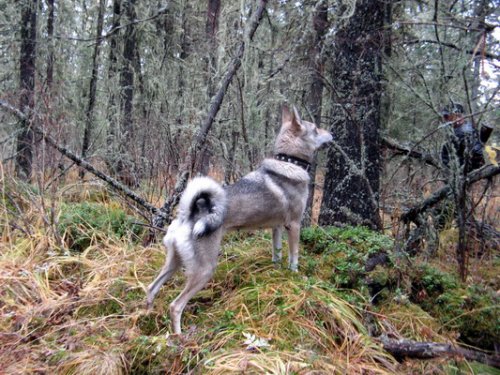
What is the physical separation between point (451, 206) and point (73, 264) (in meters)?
5.02

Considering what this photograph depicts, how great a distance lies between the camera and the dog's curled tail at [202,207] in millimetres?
3367

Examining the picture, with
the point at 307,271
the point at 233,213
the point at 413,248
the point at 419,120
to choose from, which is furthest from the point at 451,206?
the point at 419,120

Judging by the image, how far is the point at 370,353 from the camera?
2.84 metres

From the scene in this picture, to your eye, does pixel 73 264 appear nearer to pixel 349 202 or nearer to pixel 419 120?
pixel 349 202

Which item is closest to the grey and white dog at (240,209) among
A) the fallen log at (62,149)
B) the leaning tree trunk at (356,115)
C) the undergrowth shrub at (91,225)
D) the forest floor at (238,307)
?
the forest floor at (238,307)

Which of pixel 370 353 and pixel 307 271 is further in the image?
Result: pixel 307 271

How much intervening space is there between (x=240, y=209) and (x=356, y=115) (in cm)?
236

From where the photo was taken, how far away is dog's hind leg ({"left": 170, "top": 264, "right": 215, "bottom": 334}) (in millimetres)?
3289

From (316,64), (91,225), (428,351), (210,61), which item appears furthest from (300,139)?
(210,61)

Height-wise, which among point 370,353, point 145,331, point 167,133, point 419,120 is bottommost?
point 145,331

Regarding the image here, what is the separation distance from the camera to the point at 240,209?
149 inches

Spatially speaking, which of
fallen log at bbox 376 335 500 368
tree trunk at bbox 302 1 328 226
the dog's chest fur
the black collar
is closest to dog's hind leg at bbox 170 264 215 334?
the dog's chest fur

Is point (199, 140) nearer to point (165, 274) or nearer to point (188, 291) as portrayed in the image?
point (165, 274)

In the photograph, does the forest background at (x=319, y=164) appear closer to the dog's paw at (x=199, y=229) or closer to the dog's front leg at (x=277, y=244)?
the dog's front leg at (x=277, y=244)
